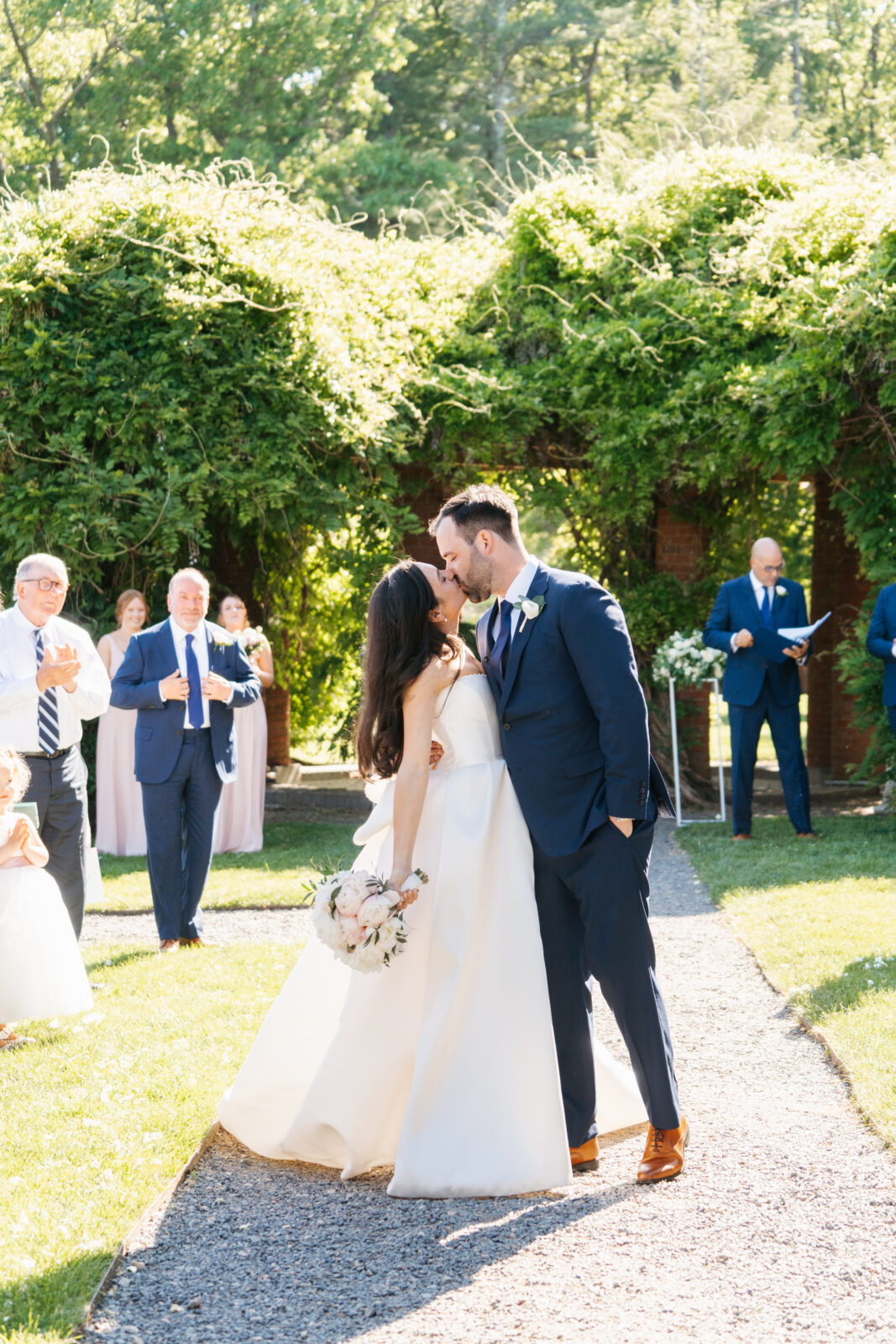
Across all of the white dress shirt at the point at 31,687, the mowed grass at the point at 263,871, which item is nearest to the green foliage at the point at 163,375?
the mowed grass at the point at 263,871

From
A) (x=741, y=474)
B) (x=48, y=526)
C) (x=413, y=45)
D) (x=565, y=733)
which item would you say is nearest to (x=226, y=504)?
(x=48, y=526)

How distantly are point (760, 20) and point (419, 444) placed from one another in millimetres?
23694

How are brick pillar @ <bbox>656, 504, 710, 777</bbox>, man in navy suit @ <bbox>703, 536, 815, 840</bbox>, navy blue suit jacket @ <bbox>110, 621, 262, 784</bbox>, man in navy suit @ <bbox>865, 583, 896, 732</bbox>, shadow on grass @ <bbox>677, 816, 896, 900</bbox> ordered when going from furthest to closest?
brick pillar @ <bbox>656, 504, 710, 777</bbox> < man in navy suit @ <bbox>703, 536, 815, 840</bbox> < man in navy suit @ <bbox>865, 583, 896, 732</bbox> < shadow on grass @ <bbox>677, 816, 896, 900</bbox> < navy blue suit jacket @ <bbox>110, 621, 262, 784</bbox>

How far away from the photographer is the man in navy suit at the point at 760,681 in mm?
9602

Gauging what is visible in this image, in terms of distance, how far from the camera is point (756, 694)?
9602mm

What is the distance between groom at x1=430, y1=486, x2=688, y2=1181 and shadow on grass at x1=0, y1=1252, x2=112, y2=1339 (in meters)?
1.43

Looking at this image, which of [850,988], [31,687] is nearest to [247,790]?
[31,687]

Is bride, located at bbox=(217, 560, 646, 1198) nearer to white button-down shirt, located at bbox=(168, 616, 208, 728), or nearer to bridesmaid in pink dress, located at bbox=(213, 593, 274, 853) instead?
white button-down shirt, located at bbox=(168, 616, 208, 728)

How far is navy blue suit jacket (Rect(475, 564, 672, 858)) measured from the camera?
358 centimetres

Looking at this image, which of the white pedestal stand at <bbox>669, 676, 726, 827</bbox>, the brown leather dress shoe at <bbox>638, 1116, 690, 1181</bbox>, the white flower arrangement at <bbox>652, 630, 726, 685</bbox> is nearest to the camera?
the brown leather dress shoe at <bbox>638, 1116, 690, 1181</bbox>

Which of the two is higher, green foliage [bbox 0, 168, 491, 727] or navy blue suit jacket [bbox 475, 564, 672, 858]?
green foliage [bbox 0, 168, 491, 727]

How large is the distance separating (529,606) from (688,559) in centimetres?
877

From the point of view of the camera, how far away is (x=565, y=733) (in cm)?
369

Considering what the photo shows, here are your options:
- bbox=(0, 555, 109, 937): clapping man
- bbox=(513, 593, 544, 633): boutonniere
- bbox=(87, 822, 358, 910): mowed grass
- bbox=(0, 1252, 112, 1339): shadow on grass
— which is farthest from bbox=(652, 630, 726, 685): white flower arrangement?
bbox=(0, 1252, 112, 1339): shadow on grass
